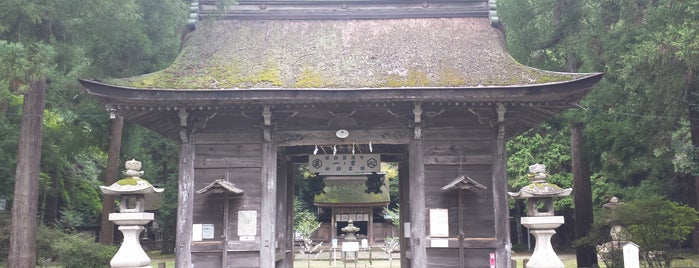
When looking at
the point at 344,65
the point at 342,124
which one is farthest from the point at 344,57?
the point at 342,124

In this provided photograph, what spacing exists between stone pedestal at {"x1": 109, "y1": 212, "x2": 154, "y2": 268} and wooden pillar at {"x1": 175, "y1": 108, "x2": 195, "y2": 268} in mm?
620

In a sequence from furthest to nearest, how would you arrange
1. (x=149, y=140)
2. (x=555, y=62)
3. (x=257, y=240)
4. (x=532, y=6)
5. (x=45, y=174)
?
(x=149, y=140), (x=45, y=174), (x=555, y=62), (x=532, y=6), (x=257, y=240)

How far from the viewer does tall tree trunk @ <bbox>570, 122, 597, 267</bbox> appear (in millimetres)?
16609

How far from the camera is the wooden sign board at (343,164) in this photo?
39.4 feet

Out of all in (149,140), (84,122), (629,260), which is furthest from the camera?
(149,140)

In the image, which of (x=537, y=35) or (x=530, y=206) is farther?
(x=537, y=35)

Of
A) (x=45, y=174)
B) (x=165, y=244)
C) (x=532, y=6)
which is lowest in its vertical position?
(x=165, y=244)

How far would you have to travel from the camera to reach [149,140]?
1190 inches

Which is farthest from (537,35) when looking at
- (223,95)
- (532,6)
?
(223,95)

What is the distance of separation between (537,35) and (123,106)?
12.2 m

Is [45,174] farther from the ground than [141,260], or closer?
farther from the ground

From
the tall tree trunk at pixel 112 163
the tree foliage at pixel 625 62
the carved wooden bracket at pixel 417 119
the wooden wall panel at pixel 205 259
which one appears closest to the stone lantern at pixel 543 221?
the carved wooden bracket at pixel 417 119

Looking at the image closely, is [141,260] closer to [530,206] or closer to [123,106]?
[123,106]

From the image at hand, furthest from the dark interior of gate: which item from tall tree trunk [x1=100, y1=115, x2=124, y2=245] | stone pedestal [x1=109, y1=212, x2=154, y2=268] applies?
tall tree trunk [x1=100, y1=115, x2=124, y2=245]
